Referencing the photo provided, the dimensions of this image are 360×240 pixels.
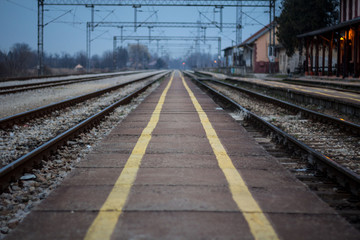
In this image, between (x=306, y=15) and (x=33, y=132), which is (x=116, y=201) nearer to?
(x=33, y=132)

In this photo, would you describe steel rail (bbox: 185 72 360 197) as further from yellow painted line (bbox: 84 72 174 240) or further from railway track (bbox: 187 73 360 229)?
yellow painted line (bbox: 84 72 174 240)

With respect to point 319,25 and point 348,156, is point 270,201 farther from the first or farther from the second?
point 319,25

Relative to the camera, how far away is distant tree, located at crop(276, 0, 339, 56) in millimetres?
36031

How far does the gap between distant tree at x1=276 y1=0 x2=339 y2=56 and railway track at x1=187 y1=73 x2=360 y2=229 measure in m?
27.6

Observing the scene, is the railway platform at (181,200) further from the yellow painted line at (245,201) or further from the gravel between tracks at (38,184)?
the gravel between tracks at (38,184)

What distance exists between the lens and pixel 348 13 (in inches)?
1270

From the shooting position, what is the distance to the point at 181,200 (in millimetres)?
3637

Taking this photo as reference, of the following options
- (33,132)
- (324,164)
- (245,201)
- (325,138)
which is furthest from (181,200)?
(33,132)

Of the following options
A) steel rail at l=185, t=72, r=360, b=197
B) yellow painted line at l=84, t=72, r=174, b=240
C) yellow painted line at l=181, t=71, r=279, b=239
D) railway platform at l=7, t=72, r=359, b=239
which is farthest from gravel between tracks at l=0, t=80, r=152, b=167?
steel rail at l=185, t=72, r=360, b=197

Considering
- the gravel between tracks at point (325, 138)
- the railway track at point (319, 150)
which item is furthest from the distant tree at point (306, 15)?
→ the gravel between tracks at point (325, 138)

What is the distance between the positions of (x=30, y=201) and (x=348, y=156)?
4.33 m

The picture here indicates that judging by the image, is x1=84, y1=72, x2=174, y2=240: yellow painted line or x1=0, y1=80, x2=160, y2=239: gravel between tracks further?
x1=0, y1=80, x2=160, y2=239: gravel between tracks

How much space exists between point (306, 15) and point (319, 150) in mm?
33194

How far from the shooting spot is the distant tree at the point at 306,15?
36031 millimetres
